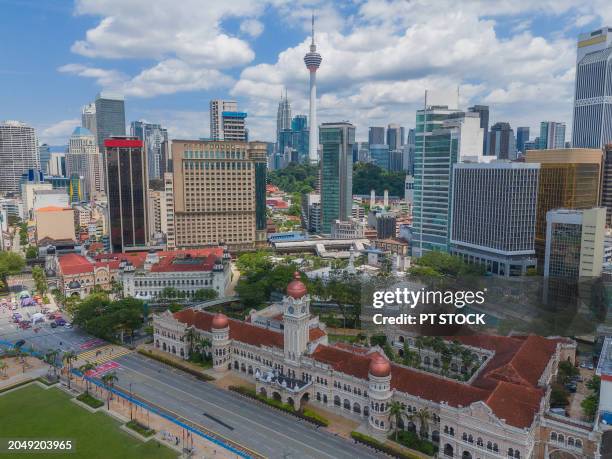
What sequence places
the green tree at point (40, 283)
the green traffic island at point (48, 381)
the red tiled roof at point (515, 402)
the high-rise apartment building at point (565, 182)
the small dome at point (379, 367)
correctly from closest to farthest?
the red tiled roof at point (515, 402), the small dome at point (379, 367), the green traffic island at point (48, 381), the green tree at point (40, 283), the high-rise apartment building at point (565, 182)

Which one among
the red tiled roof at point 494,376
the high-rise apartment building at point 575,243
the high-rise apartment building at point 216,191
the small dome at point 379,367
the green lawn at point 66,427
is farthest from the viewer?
the high-rise apartment building at point 216,191

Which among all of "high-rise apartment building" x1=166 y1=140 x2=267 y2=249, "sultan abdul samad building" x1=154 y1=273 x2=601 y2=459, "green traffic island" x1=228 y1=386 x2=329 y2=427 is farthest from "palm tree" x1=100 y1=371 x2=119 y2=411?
"high-rise apartment building" x1=166 y1=140 x2=267 y2=249

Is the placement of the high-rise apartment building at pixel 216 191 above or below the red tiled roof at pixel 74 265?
above

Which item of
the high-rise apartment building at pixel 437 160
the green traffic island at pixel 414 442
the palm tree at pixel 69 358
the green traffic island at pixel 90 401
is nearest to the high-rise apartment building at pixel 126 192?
the palm tree at pixel 69 358

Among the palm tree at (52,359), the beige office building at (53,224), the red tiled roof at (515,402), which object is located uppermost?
the beige office building at (53,224)

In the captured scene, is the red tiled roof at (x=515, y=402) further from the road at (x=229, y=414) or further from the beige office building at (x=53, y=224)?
the beige office building at (x=53, y=224)

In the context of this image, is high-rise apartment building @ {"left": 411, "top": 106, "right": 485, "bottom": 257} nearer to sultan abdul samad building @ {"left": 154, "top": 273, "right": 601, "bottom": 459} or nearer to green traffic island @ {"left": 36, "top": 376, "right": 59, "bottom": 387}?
sultan abdul samad building @ {"left": 154, "top": 273, "right": 601, "bottom": 459}

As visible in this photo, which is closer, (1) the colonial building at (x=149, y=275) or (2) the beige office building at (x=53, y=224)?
(1) the colonial building at (x=149, y=275)
